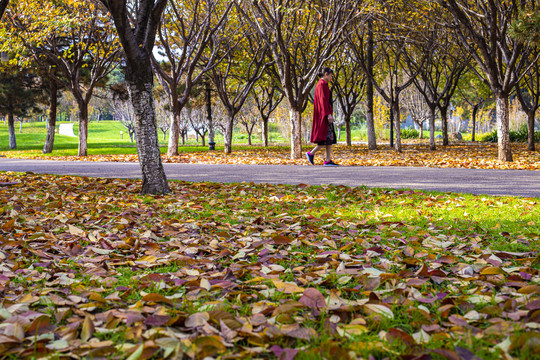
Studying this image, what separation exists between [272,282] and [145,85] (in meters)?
5.10

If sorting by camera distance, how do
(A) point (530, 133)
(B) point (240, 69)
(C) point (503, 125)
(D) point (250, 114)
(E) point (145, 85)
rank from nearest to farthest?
1. (E) point (145, 85)
2. (C) point (503, 125)
3. (A) point (530, 133)
4. (B) point (240, 69)
5. (D) point (250, 114)

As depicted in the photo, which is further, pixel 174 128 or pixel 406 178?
pixel 174 128

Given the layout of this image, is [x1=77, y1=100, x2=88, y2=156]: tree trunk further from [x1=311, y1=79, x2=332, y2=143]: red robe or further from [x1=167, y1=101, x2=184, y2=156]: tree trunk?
[x1=311, y1=79, x2=332, y2=143]: red robe

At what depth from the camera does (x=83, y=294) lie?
101 inches

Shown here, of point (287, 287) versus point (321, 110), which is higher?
point (321, 110)

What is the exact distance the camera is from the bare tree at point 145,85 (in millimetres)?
6809

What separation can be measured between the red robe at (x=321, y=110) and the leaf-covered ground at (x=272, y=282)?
5.16 m

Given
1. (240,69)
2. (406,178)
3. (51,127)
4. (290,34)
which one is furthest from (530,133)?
(51,127)

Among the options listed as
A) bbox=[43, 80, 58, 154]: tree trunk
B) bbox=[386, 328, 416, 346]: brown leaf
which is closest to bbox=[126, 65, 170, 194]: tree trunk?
bbox=[386, 328, 416, 346]: brown leaf

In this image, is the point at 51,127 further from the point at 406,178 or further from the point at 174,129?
the point at 406,178

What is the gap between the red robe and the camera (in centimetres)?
1025

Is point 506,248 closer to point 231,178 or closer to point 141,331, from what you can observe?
point 141,331

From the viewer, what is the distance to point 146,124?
693cm

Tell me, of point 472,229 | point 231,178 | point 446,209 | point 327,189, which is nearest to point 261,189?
point 327,189
